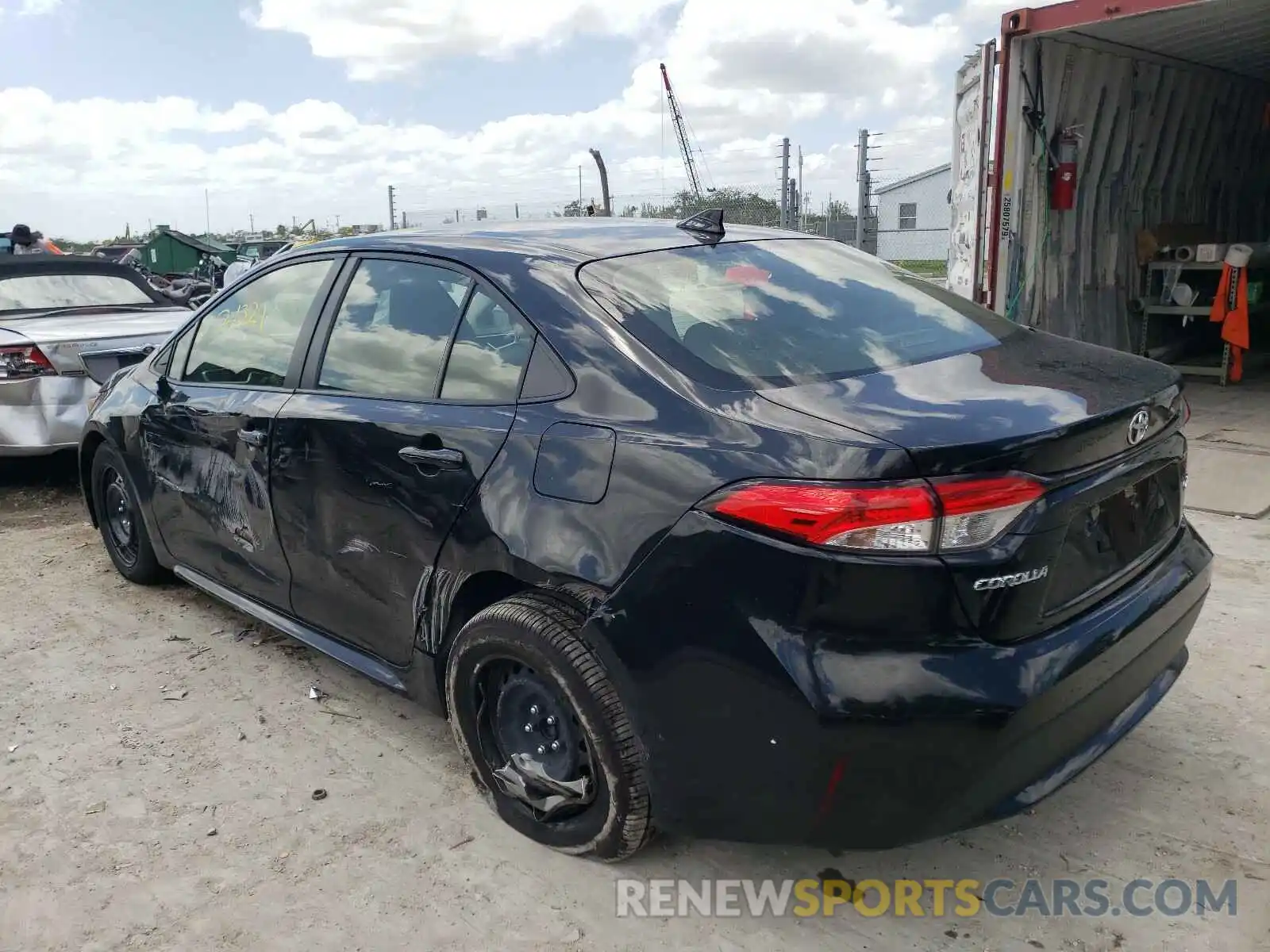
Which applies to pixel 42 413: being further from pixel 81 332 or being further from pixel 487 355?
pixel 487 355

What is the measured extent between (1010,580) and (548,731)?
1.19 metres

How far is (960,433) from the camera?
2.05 metres

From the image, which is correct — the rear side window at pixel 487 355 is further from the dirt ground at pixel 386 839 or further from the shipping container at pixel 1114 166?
the shipping container at pixel 1114 166

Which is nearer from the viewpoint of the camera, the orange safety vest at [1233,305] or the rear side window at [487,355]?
the rear side window at [487,355]

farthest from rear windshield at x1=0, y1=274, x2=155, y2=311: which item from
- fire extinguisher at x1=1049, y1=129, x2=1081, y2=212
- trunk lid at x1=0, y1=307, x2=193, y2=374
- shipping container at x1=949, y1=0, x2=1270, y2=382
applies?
fire extinguisher at x1=1049, y1=129, x2=1081, y2=212

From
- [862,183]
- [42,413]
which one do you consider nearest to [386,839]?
[42,413]

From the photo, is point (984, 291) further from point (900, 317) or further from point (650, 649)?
point (650, 649)

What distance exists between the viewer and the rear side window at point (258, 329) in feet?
11.0

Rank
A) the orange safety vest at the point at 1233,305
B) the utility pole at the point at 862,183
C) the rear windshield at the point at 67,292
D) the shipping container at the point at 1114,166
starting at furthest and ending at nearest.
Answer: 1. the utility pole at the point at 862,183
2. the orange safety vest at the point at 1233,305
3. the shipping container at the point at 1114,166
4. the rear windshield at the point at 67,292

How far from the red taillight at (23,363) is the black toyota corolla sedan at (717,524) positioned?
3.29 meters

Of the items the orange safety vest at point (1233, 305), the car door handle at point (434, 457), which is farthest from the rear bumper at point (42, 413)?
the orange safety vest at point (1233, 305)

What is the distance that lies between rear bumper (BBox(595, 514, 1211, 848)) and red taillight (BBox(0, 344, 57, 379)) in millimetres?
4974

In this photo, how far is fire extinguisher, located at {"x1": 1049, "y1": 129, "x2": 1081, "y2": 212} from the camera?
26.5ft
